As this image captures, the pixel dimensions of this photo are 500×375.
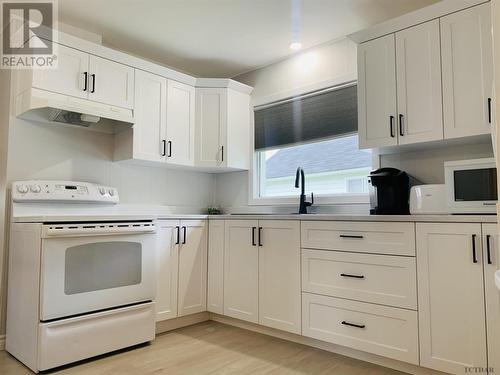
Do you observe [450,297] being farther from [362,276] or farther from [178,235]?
[178,235]

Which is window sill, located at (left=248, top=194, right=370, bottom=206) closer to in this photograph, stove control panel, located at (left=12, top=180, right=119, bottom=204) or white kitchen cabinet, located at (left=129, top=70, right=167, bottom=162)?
white kitchen cabinet, located at (left=129, top=70, right=167, bottom=162)

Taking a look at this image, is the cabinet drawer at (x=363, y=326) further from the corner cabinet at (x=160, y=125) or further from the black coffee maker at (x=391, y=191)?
the corner cabinet at (x=160, y=125)

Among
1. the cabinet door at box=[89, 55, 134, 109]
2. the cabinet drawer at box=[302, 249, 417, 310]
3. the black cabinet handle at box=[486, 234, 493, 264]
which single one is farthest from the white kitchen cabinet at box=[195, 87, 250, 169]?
the black cabinet handle at box=[486, 234, 493, 264]

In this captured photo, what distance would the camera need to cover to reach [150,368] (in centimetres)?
222

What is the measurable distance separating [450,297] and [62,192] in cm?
266

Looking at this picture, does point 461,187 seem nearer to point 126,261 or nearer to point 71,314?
point 126,261

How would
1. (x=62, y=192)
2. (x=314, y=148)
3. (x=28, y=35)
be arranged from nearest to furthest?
(x=28, y=35), (x=62, y=192), (x=314, y=148)

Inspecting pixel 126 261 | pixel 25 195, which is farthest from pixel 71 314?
pixel 25 195

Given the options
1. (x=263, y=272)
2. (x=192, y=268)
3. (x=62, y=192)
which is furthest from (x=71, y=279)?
(x=263, y=272)

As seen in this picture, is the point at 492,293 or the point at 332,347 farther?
the point at 332,347

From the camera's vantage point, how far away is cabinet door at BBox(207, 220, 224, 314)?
3104mm

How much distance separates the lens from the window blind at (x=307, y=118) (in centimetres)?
315

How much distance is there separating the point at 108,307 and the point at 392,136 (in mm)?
2226

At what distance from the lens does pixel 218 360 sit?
2.35m
